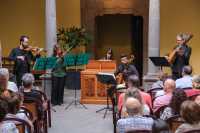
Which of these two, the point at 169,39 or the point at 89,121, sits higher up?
the point at 169,39

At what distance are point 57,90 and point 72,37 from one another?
3226 mm

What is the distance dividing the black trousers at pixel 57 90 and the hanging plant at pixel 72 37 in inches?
110

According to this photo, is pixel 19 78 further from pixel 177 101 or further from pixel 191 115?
pixel 191 115

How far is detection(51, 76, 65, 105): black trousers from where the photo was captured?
12523mm

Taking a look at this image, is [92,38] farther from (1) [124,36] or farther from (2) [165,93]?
(2) [165,93]

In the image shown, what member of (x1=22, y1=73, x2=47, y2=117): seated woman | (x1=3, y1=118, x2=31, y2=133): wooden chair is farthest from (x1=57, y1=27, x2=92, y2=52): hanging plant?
(x1=3, y1=118, x2=31, y2=133): wooden chair

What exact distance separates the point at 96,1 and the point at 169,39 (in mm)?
2910

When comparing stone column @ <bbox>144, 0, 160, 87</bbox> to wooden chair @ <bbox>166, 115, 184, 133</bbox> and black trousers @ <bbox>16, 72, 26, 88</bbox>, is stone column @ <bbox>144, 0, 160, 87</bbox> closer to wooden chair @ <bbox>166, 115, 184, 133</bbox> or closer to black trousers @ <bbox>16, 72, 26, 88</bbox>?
black trousers @ <bbox>16, 72, 26, 88</bbox>

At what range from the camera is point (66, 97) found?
1391 cm

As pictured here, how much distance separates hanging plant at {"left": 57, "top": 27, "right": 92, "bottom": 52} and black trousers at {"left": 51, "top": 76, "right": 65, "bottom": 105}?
2.79m

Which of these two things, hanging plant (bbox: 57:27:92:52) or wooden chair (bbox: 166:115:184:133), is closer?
wooden chair (bbox: 166:115:184:133)

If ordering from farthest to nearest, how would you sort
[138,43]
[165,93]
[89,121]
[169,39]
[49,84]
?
[138,43] → [169,39] → [49,84] → [89,121] → [165,93]

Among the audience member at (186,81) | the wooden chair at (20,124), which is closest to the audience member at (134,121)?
the wooden chair at (20,124)

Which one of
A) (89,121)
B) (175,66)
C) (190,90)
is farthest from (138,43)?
(190,90)
